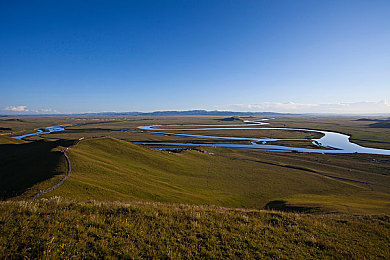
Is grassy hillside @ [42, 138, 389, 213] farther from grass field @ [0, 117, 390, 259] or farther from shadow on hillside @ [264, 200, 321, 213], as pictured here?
shadow on hillside @ [264, 200, 321, 213]

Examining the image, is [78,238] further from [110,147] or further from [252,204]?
[110,147]

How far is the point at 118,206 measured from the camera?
12.7m

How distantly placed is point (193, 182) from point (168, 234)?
94.5 feet

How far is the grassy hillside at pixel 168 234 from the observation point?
7.90m

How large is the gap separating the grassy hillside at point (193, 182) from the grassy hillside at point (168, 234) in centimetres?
1050

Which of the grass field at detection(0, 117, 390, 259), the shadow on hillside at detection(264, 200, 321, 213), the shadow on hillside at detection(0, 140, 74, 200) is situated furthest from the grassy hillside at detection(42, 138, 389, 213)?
the shadow on hillside at detection(0, 140, 74, 200)

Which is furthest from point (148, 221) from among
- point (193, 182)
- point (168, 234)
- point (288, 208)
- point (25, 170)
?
point (193, 182)

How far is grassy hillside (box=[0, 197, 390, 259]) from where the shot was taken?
7.90 meters

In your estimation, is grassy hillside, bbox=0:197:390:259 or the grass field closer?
grassy hillside, bbox=0:197:390:259

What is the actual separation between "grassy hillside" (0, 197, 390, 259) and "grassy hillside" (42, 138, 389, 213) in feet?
34.4

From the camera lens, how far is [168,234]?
980 cm

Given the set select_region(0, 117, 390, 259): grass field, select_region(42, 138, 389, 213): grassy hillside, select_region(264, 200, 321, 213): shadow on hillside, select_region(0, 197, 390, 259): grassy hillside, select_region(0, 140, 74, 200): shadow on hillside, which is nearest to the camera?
select_region(0, 197, 390, 259): grassy hillside

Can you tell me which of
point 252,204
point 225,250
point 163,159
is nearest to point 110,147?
point 163,159

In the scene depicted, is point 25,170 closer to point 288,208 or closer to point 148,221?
point 148,221
